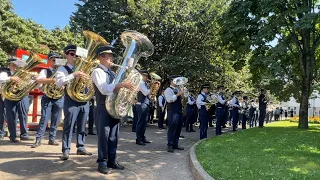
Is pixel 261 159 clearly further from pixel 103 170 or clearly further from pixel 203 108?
pixel 203 108

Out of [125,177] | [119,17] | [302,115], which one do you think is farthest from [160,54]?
[125,177]

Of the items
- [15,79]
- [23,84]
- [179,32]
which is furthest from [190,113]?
[15,79]

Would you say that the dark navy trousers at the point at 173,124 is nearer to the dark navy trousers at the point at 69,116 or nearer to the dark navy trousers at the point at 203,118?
the dark navy trousers at the point at 203,118

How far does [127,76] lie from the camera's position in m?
5.24

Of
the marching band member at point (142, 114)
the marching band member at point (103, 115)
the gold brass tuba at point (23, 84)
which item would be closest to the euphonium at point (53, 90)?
the gold brass tuba at point (23, 84)

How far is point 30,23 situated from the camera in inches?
960

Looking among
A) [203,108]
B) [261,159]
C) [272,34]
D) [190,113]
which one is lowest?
[261,159]

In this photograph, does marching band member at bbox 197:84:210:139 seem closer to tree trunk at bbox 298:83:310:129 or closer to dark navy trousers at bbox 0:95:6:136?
dark navy trousers at bbox 0:95:6:136

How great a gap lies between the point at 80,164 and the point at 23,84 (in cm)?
265

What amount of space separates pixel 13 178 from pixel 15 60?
3525 millimetres

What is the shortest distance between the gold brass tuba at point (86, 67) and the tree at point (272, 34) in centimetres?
881

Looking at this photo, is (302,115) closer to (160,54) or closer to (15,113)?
(160,54)

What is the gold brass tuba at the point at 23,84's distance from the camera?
23.7 ft

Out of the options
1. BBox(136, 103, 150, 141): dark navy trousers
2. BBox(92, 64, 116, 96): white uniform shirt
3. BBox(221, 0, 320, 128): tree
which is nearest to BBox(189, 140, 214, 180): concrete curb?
BBox(92, 64, 116, 96): white uniform shirt
